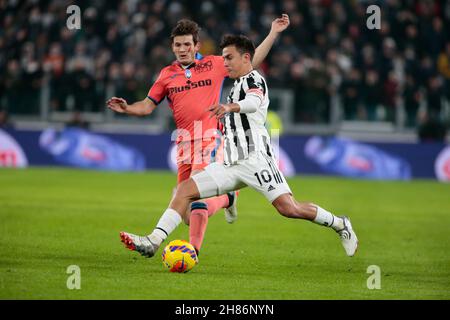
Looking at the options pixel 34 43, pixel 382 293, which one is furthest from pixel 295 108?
pixel 382 293

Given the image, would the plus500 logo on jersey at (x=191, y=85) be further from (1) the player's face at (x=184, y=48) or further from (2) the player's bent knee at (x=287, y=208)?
(2) the player's bent knee at (x=287, y=208)

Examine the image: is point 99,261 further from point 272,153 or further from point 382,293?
point 382,293

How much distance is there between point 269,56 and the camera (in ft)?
84.7

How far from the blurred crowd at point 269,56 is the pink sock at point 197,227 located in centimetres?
1481

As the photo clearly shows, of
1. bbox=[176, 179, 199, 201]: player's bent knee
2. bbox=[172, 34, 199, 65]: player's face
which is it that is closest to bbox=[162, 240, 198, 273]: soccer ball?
bbox=[176, 179, 199, 201]: player's bent knee

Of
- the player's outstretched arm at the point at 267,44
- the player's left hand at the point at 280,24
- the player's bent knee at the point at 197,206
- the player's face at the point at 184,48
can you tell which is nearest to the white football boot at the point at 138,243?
the player's bent knee at the point at 197,206

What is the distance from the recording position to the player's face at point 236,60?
9461 millimetres

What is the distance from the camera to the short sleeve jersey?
10.4 meters

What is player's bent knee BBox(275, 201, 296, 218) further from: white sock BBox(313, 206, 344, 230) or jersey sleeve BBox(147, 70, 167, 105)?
jersey sleeve BBox(147, 70, 167, 105)

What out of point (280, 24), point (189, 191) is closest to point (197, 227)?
point (189, 191)

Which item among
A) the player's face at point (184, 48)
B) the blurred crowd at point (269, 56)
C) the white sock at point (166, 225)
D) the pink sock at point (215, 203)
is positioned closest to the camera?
the white sock at point (166, 225)

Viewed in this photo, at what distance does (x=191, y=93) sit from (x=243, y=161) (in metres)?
1.43

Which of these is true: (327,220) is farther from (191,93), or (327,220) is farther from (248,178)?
(191,93)

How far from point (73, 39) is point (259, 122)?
1720 centimetres
